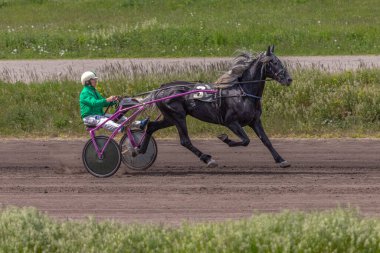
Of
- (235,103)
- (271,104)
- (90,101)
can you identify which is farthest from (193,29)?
(90,101)

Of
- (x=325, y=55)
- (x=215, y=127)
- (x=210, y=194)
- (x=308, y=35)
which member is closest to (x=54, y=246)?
(x=210, y=194)

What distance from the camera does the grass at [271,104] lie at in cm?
1705

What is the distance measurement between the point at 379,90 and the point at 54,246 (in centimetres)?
1026

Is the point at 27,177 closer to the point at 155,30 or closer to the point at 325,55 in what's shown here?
the point at 325,55

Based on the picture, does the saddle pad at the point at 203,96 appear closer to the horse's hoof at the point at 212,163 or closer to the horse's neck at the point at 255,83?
the horse's neck at the point at 255,83

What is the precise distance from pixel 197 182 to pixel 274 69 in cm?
184

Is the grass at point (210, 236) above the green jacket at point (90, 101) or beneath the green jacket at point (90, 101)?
beneath

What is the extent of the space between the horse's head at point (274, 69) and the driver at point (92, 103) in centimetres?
200

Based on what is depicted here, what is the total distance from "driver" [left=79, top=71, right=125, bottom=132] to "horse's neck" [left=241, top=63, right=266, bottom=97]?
5.60 feet

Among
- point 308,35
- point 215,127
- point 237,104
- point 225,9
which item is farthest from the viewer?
point 225,9

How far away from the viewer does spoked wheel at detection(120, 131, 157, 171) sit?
14.3m

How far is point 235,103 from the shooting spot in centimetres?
1397

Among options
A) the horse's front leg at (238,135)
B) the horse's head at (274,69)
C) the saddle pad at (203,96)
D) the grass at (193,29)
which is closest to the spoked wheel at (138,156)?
the saddle pad at (203,96)

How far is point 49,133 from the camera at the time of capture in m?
17.4
